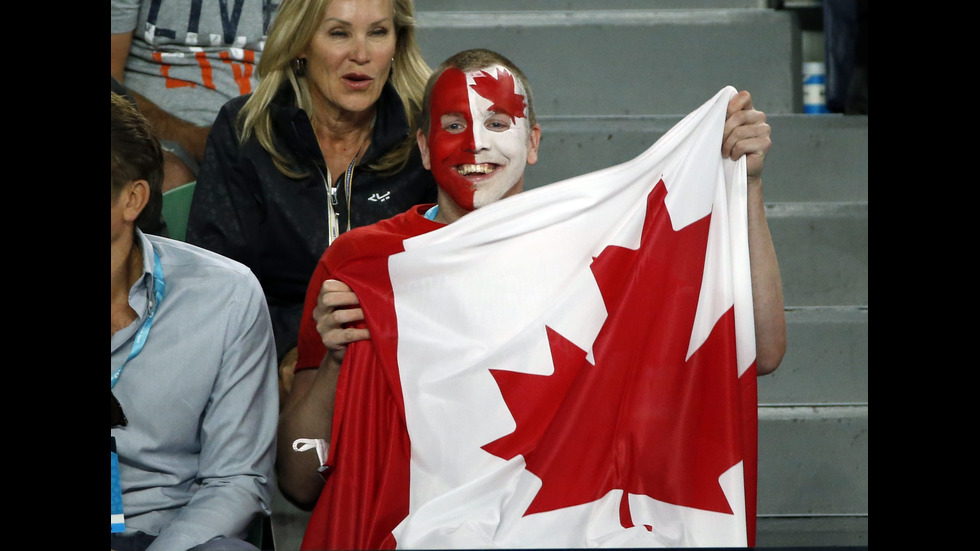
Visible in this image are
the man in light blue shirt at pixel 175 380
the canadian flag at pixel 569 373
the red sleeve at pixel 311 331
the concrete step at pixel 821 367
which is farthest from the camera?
the concrete step at pixel 821 367

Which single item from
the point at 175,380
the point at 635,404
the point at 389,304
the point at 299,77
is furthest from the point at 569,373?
the point at 299,77

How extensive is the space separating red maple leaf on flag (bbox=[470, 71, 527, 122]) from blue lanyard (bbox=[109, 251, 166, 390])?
627 mm

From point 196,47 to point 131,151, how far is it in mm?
1274

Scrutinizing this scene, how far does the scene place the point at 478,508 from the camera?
5.72 ft

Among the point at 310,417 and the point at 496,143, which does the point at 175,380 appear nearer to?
the point at 310,417

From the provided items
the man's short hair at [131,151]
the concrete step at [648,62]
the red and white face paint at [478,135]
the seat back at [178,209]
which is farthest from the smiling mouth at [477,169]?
the concrete step at [648,62]

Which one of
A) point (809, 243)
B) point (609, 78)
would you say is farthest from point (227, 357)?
point (609, 78)

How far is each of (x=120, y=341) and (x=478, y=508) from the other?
0.65 m

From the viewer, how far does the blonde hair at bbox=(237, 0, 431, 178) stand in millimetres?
2525

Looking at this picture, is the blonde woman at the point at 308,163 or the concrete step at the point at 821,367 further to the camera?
the concrete step at the point at 821,367

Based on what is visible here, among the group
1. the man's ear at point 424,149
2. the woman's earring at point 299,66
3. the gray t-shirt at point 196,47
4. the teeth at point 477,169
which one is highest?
the gray t-shirt at point 196,47

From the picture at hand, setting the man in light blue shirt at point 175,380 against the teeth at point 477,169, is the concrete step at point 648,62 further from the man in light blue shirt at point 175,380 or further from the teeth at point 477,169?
the man in light blue shirt at point 175,380

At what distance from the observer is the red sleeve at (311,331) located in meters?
2.02
